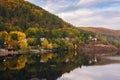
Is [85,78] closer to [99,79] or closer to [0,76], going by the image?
[99,79]

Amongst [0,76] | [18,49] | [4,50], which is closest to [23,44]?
[18,49]

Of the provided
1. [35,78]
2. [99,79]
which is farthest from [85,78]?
[35,78]

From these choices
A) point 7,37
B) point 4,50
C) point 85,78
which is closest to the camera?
point 85,78

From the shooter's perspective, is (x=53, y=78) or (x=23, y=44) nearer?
(x=53, y=78)

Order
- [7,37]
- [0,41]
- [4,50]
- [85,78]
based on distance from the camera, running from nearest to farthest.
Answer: [85,78]
[4,50]
[0,41]
[7,37]

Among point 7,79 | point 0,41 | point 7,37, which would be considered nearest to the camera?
point 7,79

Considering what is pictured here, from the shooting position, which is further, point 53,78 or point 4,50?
point 4,50

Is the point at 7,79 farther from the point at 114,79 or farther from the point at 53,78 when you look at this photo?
the point at 114,79

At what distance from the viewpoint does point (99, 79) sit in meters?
74.5

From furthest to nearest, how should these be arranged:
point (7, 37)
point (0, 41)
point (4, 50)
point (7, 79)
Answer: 1. point (7, 37)
2. point (0, 41)
3. point (4, 50)
4. point (7, 79)

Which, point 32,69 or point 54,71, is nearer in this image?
point 54,71

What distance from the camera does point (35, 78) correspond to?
239 feet

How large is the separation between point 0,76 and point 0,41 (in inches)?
4329

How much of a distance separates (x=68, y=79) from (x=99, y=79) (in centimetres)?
717
